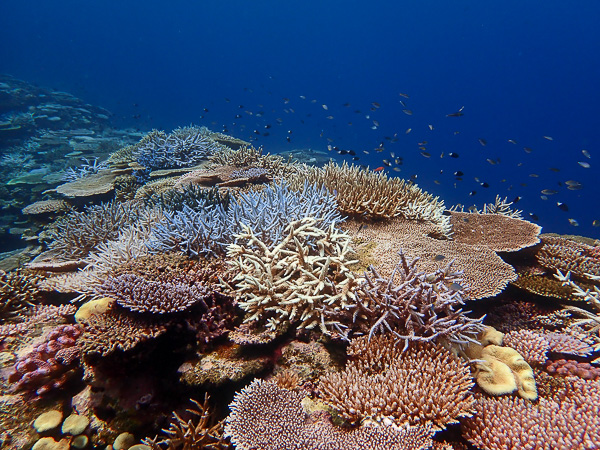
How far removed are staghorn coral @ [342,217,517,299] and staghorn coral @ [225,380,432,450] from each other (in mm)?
1767

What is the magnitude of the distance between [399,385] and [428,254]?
6.98 ft

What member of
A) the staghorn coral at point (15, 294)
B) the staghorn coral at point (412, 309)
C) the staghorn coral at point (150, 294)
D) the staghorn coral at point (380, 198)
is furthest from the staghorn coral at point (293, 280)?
the staghorn coral at point (15, 294)

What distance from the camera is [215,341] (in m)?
3.29

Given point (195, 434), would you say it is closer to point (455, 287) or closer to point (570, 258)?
point (455, 287)

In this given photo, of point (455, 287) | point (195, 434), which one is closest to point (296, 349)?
point (195, 434)

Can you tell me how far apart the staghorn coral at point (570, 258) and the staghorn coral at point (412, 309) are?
118 inches

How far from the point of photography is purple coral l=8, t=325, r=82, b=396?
323 centimetres

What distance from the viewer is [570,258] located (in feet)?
16.3

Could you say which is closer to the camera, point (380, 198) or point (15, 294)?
point (15, 294)

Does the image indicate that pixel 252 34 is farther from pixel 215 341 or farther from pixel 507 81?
pixel 215 341

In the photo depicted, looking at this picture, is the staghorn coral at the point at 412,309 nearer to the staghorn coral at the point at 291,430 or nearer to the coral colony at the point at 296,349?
the coral colony at the point at 296,349

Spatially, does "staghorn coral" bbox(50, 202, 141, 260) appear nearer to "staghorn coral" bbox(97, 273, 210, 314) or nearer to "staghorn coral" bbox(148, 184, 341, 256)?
"staghorn coral" bbox(148, 184, 341, 256)

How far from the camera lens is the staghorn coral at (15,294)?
4727 mm

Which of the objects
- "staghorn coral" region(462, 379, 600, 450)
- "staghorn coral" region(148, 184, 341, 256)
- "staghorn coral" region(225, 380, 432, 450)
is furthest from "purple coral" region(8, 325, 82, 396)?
"staghorn coral" region(462, 379, 600, 450)
